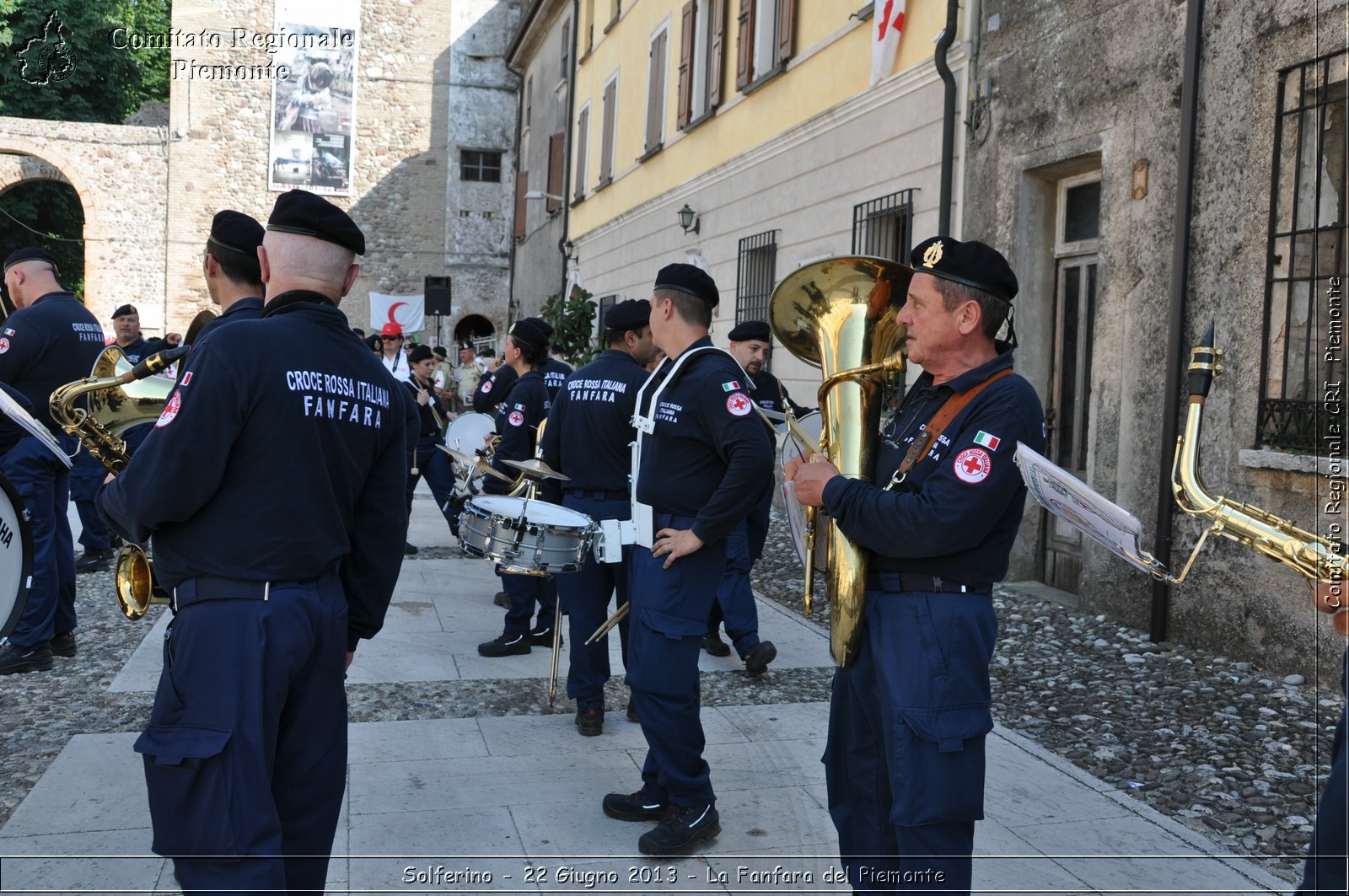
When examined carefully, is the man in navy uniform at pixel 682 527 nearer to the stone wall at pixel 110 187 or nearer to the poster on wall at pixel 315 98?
the stone wall at pixel 110 187

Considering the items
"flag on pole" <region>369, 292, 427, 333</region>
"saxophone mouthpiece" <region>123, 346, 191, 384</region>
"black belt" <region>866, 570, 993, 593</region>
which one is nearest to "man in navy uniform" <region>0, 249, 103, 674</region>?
"saxophone mouthpiece" <region>123, 346, 191, 384</region>

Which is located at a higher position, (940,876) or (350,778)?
(940,876)

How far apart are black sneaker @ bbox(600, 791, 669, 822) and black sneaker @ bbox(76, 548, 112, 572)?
6.51m

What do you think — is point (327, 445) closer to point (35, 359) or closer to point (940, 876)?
point (940, 876)

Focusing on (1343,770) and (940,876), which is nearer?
(1343,770)

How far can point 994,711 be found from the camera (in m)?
5.96

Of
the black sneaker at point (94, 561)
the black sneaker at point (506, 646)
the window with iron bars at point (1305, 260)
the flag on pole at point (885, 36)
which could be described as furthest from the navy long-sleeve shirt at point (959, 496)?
the flag on pole at point (885, 36)

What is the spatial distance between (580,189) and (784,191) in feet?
40.7

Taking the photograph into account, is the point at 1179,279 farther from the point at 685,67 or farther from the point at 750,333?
the point at 685,67

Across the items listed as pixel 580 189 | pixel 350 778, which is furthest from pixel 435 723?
pixel 580 189

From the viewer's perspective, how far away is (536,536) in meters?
4.95

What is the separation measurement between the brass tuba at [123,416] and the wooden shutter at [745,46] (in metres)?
11.5

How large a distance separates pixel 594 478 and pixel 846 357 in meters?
2.27

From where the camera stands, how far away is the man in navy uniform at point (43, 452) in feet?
21.2
